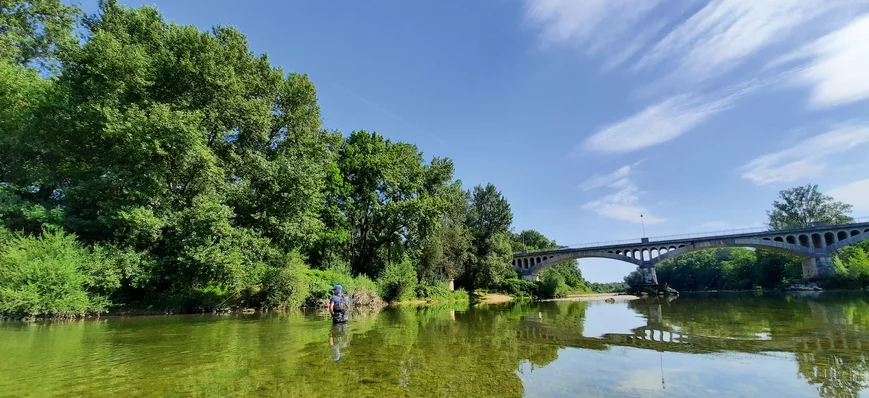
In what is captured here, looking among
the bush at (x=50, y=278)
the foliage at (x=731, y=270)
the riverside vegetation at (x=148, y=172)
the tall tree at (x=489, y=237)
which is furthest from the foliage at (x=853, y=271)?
the bush at (x=50, y=278)

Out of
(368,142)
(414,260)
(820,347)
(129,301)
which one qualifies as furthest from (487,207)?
(820,347)

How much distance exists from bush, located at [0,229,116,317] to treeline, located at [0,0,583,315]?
57 mm

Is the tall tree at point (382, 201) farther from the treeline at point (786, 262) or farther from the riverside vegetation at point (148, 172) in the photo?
the treeline at point (786, 262)

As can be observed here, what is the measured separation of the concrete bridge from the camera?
184 ft

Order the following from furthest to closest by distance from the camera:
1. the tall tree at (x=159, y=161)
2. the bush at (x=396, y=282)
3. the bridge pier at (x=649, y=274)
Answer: the bridge pier at (x=649, y=274)
the bush at (x=396, y=282)
the tall tree at (x=159, y=161)

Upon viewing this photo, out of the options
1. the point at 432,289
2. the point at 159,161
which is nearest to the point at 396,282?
the point at 432,289

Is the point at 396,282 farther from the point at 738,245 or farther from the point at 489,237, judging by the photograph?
the point at 738,245

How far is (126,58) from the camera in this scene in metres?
19.9

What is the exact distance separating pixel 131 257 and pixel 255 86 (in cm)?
1320

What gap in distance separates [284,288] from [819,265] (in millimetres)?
74181

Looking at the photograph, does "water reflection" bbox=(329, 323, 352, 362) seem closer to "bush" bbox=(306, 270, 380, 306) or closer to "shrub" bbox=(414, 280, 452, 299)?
"bush" bbox=(306, 270, 380, 306)

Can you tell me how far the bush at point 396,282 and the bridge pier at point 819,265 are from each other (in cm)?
6279

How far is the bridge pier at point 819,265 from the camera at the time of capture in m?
55.6

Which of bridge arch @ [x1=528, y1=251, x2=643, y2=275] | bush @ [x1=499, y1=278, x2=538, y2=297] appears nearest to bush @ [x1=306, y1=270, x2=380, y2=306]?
bush @ [x1=499, y1=278, x2=538, y2=297]
